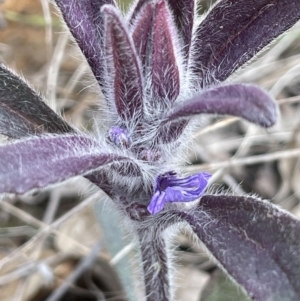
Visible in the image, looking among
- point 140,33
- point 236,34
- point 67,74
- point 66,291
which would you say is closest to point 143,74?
point 140,33

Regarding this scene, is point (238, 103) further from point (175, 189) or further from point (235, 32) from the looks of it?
point (235, 32)

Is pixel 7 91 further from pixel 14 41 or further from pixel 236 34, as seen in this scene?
pixel 14 41

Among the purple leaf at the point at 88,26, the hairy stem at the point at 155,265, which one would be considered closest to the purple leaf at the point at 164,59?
the purple leaf at the point at 88,26

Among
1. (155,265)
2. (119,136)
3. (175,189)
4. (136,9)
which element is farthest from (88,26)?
(155,265)

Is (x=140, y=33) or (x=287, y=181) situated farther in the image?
(x=287, y=181)

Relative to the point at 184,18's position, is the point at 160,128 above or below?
below

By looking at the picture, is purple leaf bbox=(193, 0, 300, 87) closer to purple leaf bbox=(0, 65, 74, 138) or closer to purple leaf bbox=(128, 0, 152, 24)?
purple leaf bbox=(128, 0, 152, 24)

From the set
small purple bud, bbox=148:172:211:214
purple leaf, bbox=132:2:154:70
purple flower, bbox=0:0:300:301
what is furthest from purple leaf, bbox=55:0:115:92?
small purple bud, bbox=148:172:211:214
